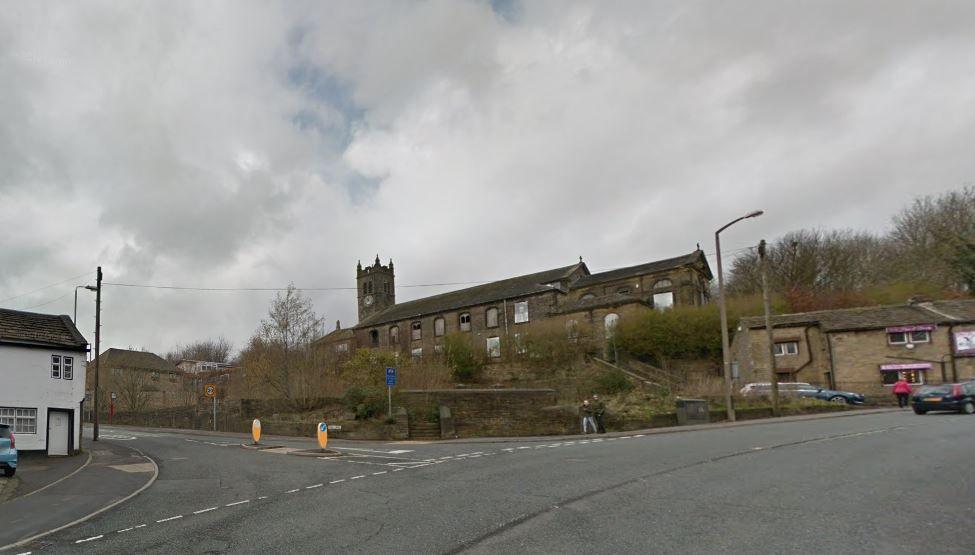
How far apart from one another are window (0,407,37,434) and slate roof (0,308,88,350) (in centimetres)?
262

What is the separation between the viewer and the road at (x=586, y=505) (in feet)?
23.0

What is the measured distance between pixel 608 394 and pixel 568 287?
26.3 meters

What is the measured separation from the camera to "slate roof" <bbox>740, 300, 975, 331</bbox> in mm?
39562

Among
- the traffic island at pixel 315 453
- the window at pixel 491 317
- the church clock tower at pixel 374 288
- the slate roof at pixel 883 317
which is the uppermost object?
the church clock tower at pixel 374 288

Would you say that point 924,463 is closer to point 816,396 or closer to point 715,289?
point 816,396

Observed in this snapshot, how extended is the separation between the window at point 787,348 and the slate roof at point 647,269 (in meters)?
11.5

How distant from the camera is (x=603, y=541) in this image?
6.92m

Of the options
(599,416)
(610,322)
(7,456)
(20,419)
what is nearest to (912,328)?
(610,322)

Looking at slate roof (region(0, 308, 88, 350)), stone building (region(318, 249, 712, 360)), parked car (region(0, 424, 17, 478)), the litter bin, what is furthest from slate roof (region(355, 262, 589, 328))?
parked car (region(0, 424, 17, 478))

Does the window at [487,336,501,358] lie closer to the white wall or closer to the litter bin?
the litter bin

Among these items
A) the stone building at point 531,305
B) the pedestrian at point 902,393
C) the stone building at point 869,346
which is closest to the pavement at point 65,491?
the stone building at point 531,305

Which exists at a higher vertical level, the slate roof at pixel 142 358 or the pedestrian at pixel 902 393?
the slate roof at pixel 142 358

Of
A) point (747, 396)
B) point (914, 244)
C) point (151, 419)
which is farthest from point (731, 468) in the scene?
point (914, 244)

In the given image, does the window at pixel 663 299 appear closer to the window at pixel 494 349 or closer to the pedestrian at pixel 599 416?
the window at pixel 494 349
